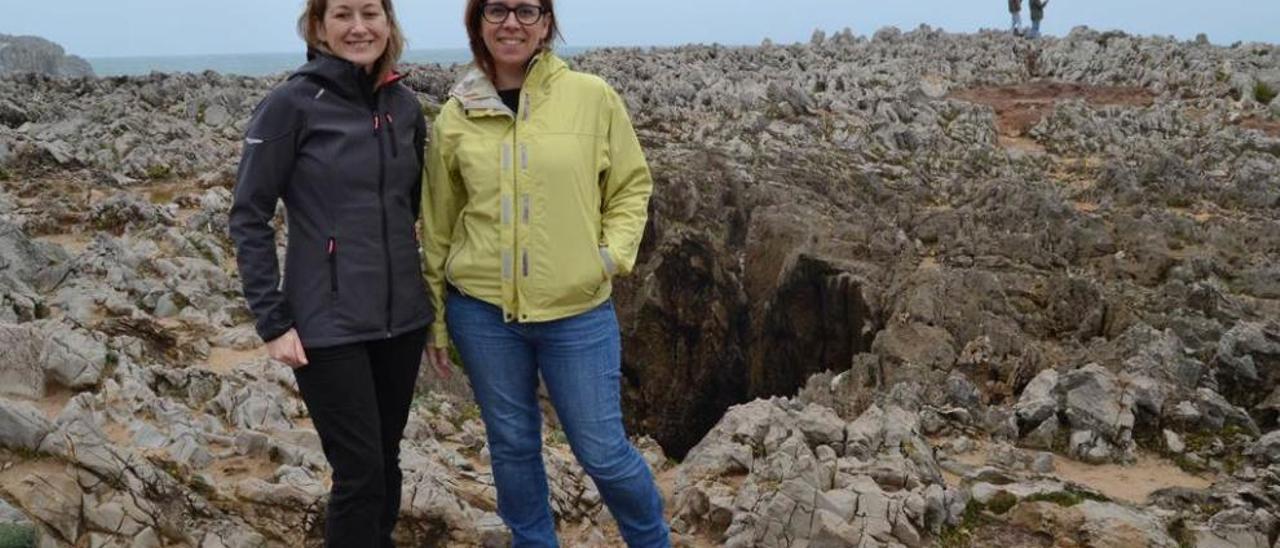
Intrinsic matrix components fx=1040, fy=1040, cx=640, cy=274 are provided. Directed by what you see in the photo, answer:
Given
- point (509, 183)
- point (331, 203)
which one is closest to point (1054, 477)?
point (509, 183)

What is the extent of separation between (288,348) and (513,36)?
1.85 metres

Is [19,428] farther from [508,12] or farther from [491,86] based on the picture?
[508,12]

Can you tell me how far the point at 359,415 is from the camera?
512 centimetres

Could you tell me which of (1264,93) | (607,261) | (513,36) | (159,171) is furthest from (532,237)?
(1264,93)

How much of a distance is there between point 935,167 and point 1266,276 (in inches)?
322

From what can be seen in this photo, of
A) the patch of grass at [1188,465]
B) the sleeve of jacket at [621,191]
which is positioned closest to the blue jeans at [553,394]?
the sleeve of jacket at [621,191]

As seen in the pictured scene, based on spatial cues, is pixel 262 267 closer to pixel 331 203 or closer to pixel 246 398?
pixel 331 203

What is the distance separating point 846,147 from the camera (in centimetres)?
2272

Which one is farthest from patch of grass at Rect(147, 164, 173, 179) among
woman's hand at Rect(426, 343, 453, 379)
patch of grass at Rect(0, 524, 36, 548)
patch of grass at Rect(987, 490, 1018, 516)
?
patch of grass at Rect(987, 490, 1018, 516)

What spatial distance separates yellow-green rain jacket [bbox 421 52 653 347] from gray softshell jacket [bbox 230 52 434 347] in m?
0.32

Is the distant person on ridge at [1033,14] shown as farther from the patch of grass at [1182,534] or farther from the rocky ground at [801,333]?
the patch of grass at [1182,534]

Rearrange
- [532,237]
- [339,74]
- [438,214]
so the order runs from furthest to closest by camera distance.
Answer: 1. [438,214]
2. [532,237]
3. [339,74]

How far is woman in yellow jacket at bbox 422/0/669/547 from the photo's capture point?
5.16 m

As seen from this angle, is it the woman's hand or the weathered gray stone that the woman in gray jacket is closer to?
the woman's hand
